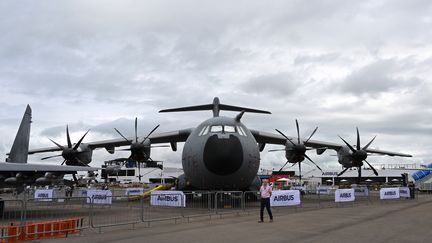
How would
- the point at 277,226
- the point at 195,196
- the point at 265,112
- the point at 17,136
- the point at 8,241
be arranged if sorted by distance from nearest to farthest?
1. the point at 8,241
2. the point at 277,226
3. the point at 195,196
4. the point at 17,136
5. the point at 265,112

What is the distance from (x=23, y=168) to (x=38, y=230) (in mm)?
5896

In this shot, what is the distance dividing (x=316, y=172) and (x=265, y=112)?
7638 cm

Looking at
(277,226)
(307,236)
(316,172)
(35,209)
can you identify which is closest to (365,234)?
(307,236)

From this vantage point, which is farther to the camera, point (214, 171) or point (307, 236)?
point (214, 171)

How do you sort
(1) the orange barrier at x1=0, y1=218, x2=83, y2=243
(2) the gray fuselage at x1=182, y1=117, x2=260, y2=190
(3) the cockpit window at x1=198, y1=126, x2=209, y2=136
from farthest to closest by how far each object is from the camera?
(3) the cockpit window at x1=198, y1=126, x2=209, y2=136 < (2) the gray fuselage at x1=182, y1=117, x2=260, y2=190 < (1) the orange barrier at x1=0, y1=218, x2=83, y2=243

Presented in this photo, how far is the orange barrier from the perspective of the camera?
8.65m

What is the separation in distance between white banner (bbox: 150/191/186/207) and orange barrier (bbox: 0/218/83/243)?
480 cm

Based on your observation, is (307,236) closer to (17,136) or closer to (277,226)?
(277,226)

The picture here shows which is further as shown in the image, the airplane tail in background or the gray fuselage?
the airplane tail in background

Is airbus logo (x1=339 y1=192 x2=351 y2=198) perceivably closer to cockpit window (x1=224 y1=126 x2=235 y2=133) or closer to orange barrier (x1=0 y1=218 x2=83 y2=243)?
cockpit window (x1=224 y1=126 x2=235 y2=133)

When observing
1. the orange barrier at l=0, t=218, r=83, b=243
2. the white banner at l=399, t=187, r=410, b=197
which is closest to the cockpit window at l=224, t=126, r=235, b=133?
the orange barrier at l=0, t=218, r=83, b=243

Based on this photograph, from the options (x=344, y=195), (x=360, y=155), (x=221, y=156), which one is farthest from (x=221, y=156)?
→ (x=360, y=155)

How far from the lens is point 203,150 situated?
16734 millimetres

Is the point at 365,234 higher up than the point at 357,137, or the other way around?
the point at 357,137
